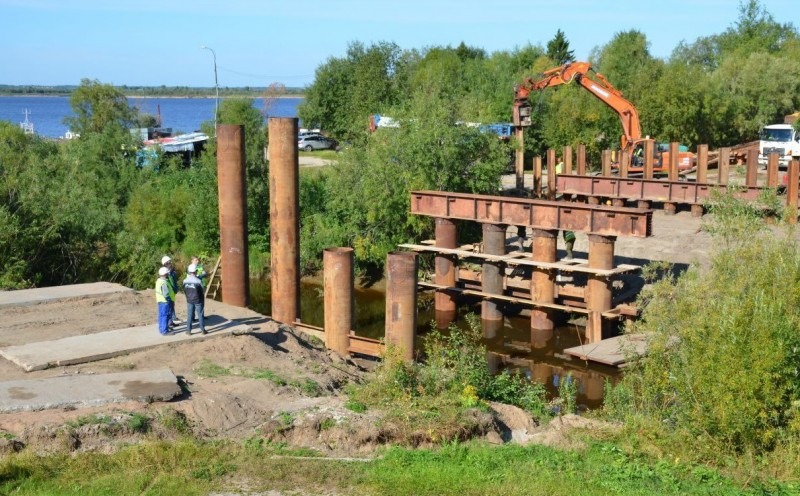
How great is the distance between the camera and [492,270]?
907 inches

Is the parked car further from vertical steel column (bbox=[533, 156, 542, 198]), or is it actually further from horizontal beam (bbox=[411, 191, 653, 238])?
horizontal beam (bbox=[411, 191, 653, 238])

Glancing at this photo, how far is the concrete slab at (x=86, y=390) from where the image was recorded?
34.6 ft

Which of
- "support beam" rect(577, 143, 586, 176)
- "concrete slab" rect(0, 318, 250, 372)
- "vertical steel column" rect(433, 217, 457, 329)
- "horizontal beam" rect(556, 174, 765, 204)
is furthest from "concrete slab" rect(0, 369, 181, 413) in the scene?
"support beam" rect(577, 143, 586, 176)

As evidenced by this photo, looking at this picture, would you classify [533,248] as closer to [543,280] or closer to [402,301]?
[543,280]

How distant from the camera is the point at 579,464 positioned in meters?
9.99

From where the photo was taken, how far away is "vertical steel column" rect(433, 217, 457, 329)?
77.5 ft

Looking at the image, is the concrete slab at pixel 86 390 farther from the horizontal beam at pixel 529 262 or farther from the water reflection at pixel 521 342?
the horizontal beam at pixel 529 262

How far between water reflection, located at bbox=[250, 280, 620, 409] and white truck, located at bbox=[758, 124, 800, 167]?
71.3 feet

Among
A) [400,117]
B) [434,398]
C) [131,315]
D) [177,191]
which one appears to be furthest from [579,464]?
[177,191]

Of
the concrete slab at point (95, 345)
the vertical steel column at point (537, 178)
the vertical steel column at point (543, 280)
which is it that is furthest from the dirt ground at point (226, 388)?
the vertical steel column at point (537, 178)

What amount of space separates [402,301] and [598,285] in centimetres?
783

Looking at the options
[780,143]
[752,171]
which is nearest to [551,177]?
[752,171]

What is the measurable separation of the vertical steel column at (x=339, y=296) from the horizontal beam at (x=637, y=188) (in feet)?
52.5

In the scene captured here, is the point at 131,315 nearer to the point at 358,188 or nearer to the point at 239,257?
the point at 239,257
